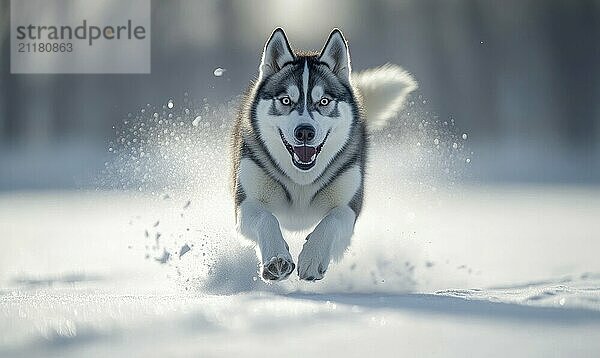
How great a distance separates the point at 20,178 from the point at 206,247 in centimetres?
1024

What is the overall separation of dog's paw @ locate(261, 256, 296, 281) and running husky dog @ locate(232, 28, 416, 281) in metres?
0.39

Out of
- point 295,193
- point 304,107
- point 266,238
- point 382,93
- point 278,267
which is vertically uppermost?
point 382,93

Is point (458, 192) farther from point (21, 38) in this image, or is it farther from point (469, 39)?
point (469, 39)

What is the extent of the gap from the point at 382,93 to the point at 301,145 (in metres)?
1.26

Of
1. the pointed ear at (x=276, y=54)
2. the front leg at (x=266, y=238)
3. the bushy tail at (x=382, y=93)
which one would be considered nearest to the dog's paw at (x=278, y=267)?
the front leg at (x=266, y=238)

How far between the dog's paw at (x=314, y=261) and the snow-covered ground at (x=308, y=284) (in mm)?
118

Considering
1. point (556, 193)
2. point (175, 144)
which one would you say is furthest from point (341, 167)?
point (556, 193)

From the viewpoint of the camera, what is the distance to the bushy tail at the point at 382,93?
17.0 feet

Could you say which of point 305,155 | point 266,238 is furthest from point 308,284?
point 266,238

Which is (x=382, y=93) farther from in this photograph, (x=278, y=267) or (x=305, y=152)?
(x=278, y=267)

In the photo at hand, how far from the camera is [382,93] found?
5.20 m

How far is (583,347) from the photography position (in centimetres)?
288

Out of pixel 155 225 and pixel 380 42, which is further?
pixel 380 42

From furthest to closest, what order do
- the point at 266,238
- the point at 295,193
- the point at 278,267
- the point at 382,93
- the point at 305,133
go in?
the point at 382,93 → the point at 295,193 → the point at 305,133 → the point at 266,238 → the point at 278,267
